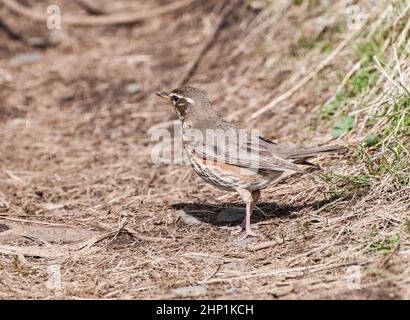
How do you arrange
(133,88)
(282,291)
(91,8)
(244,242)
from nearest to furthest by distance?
(282,291)
(244,242)
(133,88)
(91,8)

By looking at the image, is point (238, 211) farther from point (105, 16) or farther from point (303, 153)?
point (105, 16)

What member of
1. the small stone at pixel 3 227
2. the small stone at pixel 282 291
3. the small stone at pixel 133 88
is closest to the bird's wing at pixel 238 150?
the small stone at pixel 282 291

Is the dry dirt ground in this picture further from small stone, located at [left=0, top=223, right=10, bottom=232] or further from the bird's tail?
the bird's tail

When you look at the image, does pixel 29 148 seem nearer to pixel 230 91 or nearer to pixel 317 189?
pixel 230 91

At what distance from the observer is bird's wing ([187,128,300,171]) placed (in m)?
6.53

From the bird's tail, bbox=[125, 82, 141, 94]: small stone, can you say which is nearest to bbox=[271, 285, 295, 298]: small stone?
the bird's tail

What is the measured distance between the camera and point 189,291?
211 inches

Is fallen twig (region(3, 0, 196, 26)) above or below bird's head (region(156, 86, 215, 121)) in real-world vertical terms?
above

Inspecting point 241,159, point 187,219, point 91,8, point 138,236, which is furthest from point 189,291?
point 91,8

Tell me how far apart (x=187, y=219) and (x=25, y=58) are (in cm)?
709

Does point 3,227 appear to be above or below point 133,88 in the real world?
below

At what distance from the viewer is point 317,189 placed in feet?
23.8

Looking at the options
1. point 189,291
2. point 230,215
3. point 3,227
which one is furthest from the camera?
point 230,215

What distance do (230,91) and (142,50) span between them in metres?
2.82
